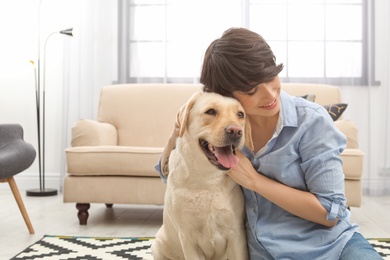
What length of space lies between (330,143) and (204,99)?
0.38 metres

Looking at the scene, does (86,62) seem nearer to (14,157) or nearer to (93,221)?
(93,221)

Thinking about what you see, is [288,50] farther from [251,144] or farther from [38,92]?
[251,144]

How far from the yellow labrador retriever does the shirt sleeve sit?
0.19 metres

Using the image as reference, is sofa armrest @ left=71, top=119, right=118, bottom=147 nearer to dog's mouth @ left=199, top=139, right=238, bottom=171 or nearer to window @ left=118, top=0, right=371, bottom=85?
window @ left=118, top=0, right=371, bottom=85

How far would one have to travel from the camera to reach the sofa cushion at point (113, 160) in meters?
3.40

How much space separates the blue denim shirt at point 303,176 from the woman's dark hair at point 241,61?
0.15 m

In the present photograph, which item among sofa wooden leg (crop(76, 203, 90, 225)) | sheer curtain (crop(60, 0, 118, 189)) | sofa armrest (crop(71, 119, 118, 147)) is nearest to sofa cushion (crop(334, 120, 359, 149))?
sofa armrest (crop(71, 119, 118, 147))

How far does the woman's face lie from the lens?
1.55 meters

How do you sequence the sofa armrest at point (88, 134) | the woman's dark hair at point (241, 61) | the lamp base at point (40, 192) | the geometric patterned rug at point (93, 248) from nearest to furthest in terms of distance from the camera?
the woman's dark hair at point (241, 61) < the geometric patterned rug at point (93, 248) < the sofa armrest at point (88, 134) < the lamp base at point (40, 192)

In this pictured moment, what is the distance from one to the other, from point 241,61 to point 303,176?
398 millimetres

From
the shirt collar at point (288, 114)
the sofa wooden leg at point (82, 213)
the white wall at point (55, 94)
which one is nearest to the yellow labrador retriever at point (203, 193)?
the shirt collar at point (288, 114)

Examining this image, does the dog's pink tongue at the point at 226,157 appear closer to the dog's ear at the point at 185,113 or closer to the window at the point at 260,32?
the dog's ear at the point at 185,113

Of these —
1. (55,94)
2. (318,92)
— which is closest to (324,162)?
(318,92)

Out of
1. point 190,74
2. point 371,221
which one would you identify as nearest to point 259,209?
point 371,221
